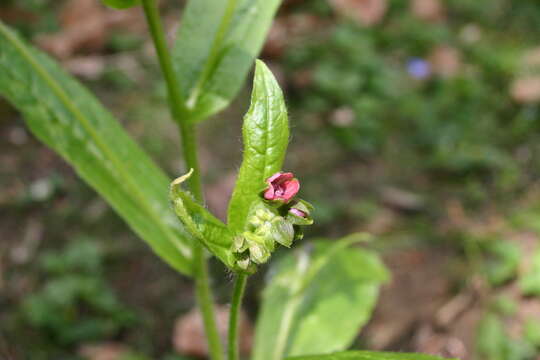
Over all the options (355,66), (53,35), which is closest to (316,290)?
(355,66)

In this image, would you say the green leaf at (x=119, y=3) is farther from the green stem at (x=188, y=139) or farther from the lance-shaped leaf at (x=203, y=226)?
the lance-shaped leaf at (x=203, y=226)

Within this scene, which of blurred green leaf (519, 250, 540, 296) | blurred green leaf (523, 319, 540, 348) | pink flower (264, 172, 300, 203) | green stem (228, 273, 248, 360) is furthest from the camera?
blurred green leaf (519, 250, 540, 296)

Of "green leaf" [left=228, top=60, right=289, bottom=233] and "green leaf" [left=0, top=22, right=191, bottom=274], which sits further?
"green leaf" [left=0, top=22, right=191, bottom=274]

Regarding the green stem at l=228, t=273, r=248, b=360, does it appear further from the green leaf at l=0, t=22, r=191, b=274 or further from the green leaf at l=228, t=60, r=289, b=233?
the green leaf at l=0, t=22, r=191, b=274

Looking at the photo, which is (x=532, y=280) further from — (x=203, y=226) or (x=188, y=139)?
(x=203, y=226)

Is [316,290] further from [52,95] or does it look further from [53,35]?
[53,35]

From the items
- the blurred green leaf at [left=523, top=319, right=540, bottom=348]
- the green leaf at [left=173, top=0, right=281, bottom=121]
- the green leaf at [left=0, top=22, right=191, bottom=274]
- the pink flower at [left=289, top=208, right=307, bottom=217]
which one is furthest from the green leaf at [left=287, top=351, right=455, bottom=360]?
the blurred green leaf at [left=523, top=319, right=540, bottom=348]
